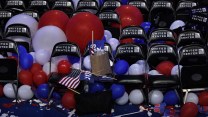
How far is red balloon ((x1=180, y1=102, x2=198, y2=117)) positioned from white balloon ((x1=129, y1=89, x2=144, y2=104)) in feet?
2.74

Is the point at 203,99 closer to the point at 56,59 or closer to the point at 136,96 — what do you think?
the point at 136,96

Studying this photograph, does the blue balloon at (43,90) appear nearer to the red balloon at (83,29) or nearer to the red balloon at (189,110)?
the red balloon at (83,29)

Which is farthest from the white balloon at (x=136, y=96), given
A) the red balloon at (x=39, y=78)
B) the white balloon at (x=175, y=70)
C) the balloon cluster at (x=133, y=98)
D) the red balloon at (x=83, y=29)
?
the red balloon at (x=39, y=78)

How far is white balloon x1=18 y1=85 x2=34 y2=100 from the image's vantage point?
7449 mm

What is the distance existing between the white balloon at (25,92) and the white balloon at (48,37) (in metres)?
0.96

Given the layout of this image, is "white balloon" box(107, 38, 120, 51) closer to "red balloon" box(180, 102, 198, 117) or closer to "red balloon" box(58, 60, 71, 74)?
"red balloon" box(58, 60, 71, 74)

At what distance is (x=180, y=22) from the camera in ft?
30.2

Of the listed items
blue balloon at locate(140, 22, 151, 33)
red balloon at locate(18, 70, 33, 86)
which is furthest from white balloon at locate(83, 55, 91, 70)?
blue balloon at locate(140, 22, 151, 33)

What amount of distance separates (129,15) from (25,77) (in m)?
3.20

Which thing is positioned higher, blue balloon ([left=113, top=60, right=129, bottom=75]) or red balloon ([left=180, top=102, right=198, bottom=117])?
blue balloon ([left=113, top=60, right=129, bottom=75])

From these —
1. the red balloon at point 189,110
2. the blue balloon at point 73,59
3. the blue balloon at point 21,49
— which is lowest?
the red balloon at point 189,110

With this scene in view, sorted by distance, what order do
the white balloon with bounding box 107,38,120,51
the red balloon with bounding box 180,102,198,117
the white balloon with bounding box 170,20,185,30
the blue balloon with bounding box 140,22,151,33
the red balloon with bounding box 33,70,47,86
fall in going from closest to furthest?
the red balloon with bounding box 180,102,198,117
the red balloon with bounding box 33,70,47,86
the white balloon with bounding box 107,38,120,51
the white balloon with bounding box 170,20,185,30
the blue balloon with bounding box 140,22,151,33

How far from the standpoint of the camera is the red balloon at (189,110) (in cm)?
665

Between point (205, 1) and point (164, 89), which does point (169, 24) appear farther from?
point (164, 89)
